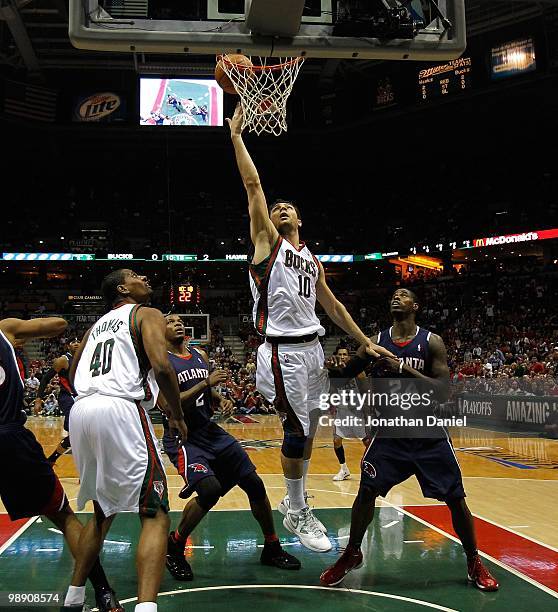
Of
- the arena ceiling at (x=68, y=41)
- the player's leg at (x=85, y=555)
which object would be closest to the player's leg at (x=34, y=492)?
the player's leg at (x=85, y=555)

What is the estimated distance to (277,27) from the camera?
184 inches

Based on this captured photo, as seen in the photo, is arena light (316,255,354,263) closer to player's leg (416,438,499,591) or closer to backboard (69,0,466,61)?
backboard (69,0,466,61)

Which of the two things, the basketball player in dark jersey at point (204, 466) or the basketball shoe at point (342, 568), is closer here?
the basketball shoe at point (342, 568)

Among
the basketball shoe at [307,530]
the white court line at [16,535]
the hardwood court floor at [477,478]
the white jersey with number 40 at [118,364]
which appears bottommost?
the hardwood court floor at [477,478]

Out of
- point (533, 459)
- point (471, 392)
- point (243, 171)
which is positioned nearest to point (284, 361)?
point (243, 171)

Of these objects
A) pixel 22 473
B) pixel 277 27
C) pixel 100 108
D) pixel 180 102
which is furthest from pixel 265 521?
pixel 100 108

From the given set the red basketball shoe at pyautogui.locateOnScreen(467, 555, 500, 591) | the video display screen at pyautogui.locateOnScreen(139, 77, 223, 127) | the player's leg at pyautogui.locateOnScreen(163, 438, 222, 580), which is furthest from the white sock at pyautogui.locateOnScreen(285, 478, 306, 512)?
the video display screen at pyautogui.locateOnScreen(139, 77, 223, 127)

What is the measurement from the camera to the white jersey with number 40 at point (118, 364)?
11.9 ft

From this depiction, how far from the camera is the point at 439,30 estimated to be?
4.88m

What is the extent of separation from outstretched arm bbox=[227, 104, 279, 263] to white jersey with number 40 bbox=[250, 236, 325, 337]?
0.06 meters

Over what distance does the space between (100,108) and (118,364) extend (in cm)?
2530

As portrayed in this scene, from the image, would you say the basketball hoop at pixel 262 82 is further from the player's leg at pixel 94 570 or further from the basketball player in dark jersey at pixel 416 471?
the player's leg at pixel 94 570

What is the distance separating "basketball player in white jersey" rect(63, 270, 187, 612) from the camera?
3.51 meters

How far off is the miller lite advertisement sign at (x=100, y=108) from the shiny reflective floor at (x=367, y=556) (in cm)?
2055
